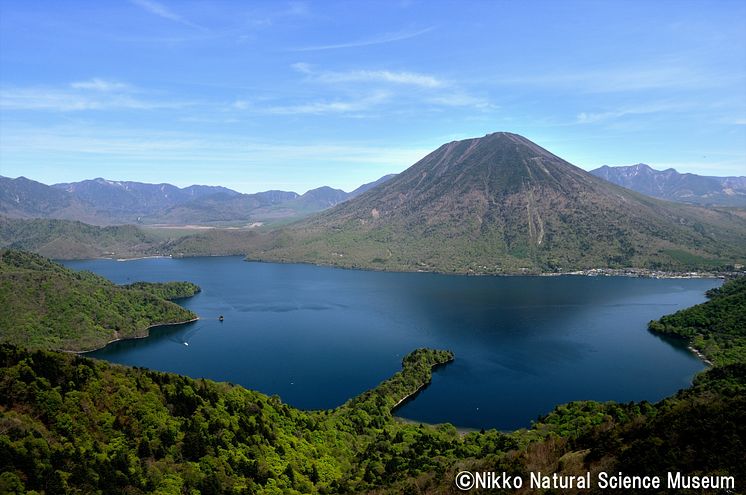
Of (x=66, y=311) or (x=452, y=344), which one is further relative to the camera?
(x=66, y=311)

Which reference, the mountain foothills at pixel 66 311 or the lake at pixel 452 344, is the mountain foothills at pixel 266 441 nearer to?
the lake at pixel 452 344

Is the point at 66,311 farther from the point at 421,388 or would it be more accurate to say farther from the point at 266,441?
the point at 266,441

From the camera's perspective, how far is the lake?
228ft

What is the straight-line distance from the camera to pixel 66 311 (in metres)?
98.5

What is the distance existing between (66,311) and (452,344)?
7728 cm

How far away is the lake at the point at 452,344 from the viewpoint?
228 ft

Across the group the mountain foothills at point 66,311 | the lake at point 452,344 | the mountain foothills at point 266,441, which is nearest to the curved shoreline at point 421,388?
the lake at point 452,344

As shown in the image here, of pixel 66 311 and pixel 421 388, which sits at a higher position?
pixel 66 311

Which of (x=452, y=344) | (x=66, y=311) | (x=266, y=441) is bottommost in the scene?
(x=452, y=344)

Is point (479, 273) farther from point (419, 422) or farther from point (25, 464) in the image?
point (25, 464)

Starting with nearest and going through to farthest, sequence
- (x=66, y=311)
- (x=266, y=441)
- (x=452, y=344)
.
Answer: (x=266, y=441) → (x=452, y=344) → (x=66, y=311)

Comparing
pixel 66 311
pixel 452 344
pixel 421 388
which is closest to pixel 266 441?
pixel 421 388

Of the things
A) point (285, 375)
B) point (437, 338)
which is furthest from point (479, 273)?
point (285, 375)

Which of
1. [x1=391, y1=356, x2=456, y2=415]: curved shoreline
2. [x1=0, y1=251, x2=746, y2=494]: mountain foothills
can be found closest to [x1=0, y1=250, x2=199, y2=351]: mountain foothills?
[x1=0, y1=251, x2=746, y2=494]: mountain foothills
